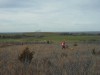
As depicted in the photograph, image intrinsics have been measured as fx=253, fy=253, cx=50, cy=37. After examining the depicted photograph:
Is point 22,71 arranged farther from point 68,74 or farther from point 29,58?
point 29,58

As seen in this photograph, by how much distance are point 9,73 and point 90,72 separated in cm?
326

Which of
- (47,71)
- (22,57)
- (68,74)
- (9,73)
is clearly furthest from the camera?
(22,57)

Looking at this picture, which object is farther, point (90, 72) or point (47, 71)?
point (47, 71)

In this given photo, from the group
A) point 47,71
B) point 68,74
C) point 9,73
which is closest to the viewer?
point 68,74

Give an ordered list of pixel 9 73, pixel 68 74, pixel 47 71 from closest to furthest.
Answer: pixel 68 74, pixel 9 73, pixel 47 71

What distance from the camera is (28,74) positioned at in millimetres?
10289

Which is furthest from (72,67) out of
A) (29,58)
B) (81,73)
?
(29,58)

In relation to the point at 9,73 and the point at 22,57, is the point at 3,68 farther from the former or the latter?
the point at 22,57

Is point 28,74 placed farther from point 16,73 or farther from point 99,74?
point 99,74

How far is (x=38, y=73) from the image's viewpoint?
10.4m

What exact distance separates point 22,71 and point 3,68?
3.11 feet

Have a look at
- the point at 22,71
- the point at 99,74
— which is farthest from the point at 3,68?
the point at 99,74

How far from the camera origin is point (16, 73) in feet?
33.7

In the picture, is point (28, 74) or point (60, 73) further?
point (28, 74)
